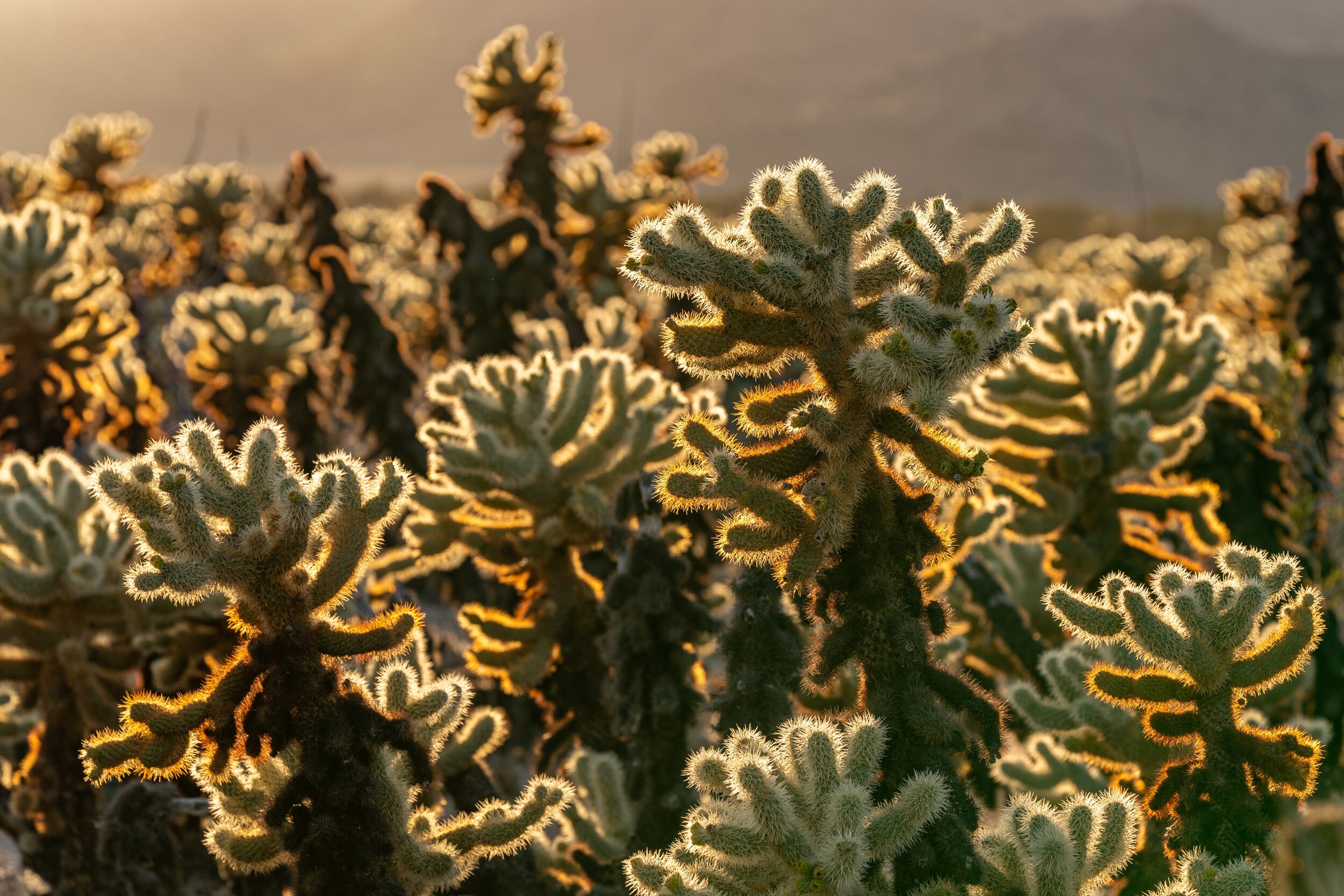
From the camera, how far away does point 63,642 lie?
5.23 metres

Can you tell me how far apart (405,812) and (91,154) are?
16750 millimetres

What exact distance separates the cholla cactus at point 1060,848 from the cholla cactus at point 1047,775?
1.85m

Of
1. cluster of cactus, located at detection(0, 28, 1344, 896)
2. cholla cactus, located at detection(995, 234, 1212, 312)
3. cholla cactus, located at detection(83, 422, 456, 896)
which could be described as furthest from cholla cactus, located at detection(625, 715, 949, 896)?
cholla cactus, located at detection(995, 234, 1212, 312)

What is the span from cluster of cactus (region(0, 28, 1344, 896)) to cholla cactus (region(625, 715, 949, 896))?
0.04 ft

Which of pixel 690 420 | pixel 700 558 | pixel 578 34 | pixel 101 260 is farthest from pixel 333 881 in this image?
pixel 578 34

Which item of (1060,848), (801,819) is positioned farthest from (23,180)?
(1060,848)

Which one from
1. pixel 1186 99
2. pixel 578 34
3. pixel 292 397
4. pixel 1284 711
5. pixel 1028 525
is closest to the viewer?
pixel 1028 525

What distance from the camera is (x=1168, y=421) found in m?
6.37

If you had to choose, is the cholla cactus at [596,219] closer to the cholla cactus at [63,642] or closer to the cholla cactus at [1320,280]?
the cholla cactus at [1320,280]

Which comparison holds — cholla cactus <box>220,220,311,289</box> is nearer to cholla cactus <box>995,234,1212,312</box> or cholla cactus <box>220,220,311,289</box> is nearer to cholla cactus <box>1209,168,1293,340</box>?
cholla cactus <box>995,234,1212,312</box>

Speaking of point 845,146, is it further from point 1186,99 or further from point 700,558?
point 700,558

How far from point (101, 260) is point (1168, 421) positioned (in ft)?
42.9

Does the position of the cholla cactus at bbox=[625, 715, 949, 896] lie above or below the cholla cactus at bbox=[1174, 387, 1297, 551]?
below

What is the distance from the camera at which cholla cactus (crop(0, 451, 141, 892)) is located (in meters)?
5.19
